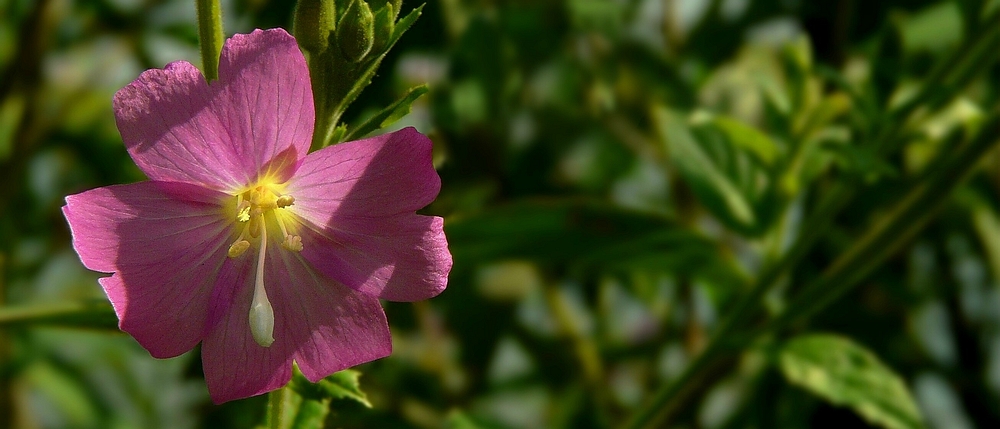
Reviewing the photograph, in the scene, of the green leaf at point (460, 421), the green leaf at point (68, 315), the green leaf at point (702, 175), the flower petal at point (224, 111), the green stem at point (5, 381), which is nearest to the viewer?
the flower petal at point (224, 111)

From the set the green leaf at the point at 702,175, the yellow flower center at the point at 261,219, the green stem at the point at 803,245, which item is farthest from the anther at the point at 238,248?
the green leaf at the point at 702,175

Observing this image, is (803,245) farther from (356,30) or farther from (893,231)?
(356,30)

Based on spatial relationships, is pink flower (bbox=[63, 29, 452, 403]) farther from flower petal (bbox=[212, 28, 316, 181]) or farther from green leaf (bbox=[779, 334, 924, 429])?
green leaf (bbox=[779, 334, 924, 429])

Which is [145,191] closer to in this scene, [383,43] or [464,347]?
[383,43]

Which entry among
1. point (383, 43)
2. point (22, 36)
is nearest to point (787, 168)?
point (383, 43)

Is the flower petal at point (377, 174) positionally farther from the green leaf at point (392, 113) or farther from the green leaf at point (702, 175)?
the green leaf at point (702, 175)

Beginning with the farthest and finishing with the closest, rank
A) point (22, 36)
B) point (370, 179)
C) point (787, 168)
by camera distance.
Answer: point (22, 36) < point (787, 168) < point (370, 179)
